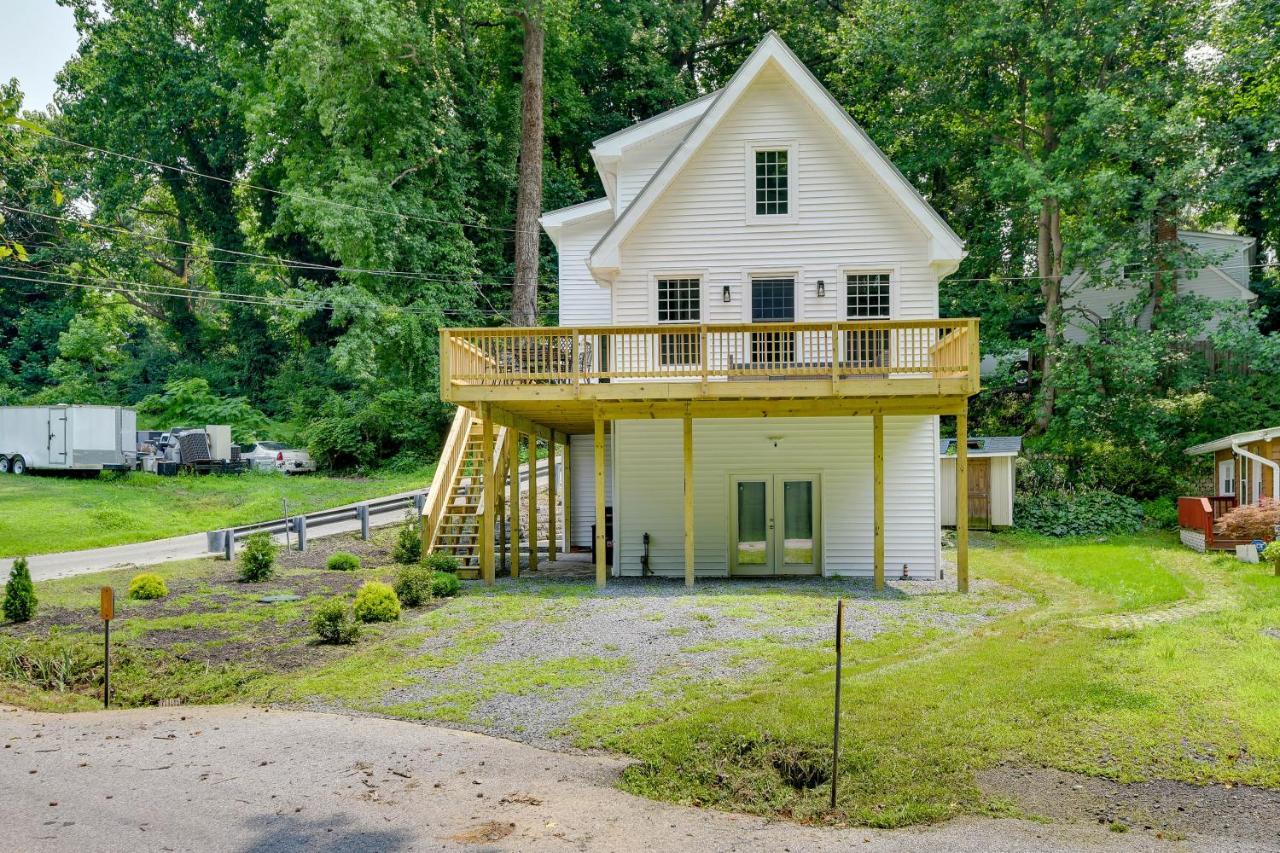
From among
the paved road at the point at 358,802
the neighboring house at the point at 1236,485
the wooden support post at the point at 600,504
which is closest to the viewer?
the paved road at the point at 358,802

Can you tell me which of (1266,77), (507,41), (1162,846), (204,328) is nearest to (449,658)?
(1162,846)

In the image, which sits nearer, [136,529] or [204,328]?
[136,529]

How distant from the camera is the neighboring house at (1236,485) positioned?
1909 cm

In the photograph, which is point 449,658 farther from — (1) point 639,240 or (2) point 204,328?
(2) point 204,328

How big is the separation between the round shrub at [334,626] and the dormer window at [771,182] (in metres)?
10.7

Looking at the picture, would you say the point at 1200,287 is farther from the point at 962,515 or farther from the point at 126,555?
the point at 126,555

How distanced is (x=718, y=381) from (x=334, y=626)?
7.19m

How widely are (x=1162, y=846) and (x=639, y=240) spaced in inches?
547

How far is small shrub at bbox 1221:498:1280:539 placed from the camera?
56.1ft

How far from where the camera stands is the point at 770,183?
1783 centimetres

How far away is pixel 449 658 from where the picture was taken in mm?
10766

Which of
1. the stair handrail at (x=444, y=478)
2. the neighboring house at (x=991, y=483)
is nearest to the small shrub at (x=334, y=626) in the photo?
the stair handrail at (x=444, y=478)

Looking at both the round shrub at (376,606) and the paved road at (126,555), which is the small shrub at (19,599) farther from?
the round shrub at (376,606)

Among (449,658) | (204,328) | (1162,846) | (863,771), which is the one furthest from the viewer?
(204,328)
